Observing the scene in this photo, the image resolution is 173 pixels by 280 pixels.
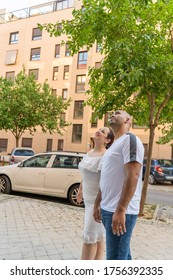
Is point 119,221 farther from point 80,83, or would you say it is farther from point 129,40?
point 80,83

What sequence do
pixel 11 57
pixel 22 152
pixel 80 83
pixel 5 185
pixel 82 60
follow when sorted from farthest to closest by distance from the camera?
1. pixel 11 57
2. pixel 82 60
3. pixel 80 83
4. pixel 22 152
5. pixel 5 185

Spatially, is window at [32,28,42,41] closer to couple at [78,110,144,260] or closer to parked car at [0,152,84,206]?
parked car at [0,152,84,206]

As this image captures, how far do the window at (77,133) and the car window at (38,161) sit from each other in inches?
→ 898

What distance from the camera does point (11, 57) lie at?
120 ft

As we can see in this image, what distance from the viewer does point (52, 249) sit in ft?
13.9

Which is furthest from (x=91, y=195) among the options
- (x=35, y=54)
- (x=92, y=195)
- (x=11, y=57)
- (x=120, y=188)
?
(x=11, y=57)

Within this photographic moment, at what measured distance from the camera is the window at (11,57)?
3638cm

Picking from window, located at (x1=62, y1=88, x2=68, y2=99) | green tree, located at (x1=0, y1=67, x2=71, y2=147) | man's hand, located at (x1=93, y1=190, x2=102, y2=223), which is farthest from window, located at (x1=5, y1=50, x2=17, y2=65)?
man's hand, located at (x1=93, y1=190, x2=102, y2=223)

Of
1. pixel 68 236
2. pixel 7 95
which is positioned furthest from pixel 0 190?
pixel 7 95

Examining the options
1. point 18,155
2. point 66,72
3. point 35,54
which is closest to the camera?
point 18,155

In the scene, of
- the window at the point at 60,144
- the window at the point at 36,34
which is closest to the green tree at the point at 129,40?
the window at the point at 60,144

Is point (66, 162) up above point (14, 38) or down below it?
below

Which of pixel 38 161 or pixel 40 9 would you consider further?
pixel 40 9

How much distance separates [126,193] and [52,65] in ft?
111
